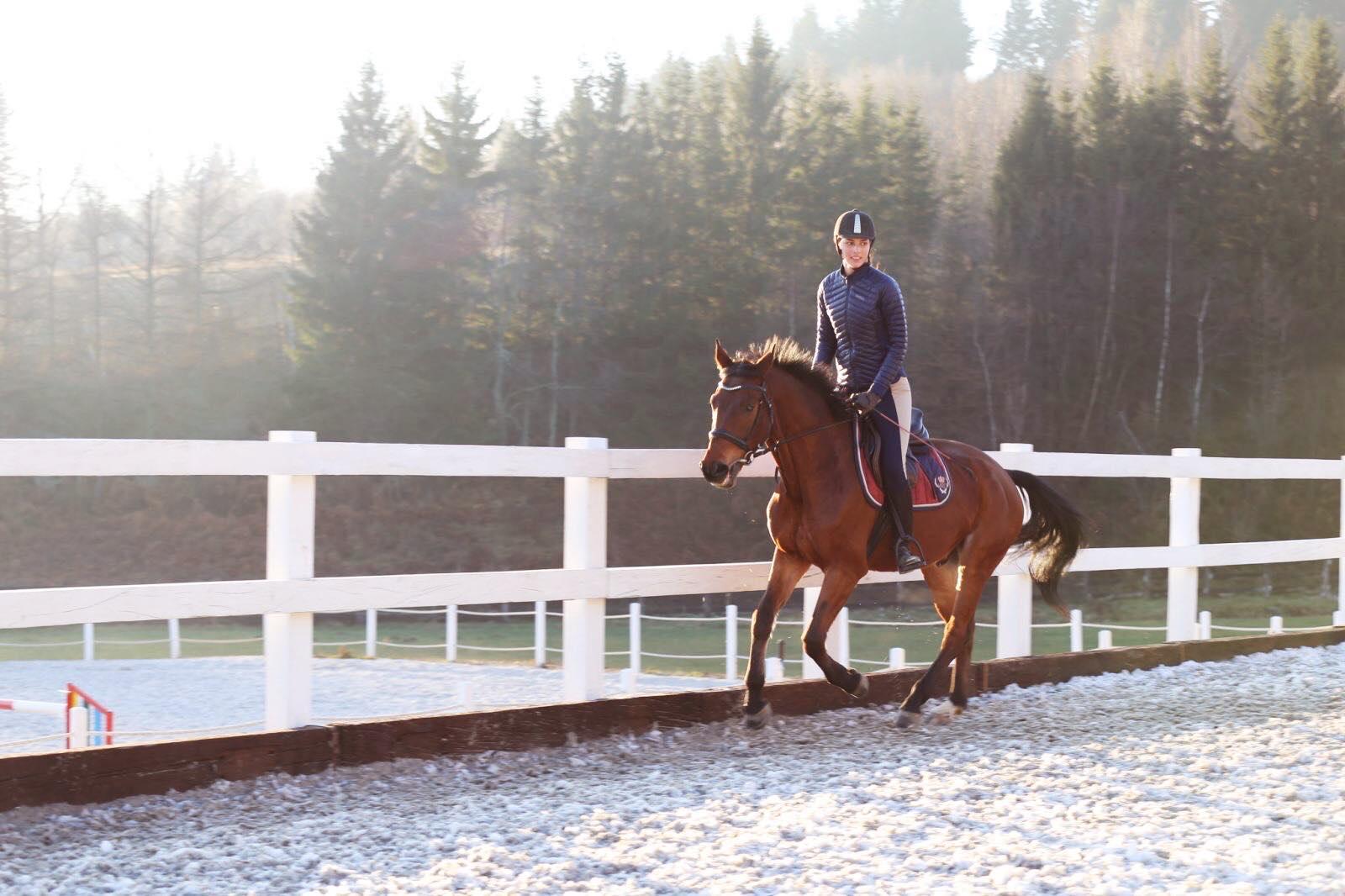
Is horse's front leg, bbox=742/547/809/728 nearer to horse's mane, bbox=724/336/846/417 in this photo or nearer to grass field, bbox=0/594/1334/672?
horse's mane, bbox=724/336/846/417

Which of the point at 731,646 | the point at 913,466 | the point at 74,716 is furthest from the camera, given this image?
the point at 731,646

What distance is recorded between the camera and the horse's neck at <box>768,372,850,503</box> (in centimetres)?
671

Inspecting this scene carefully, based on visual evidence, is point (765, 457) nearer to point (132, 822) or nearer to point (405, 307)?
point (132, 822)

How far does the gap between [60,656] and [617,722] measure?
32522 millimetres

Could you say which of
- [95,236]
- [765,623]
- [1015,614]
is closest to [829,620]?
[765,623]

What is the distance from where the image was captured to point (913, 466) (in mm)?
7094

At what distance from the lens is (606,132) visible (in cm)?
4456

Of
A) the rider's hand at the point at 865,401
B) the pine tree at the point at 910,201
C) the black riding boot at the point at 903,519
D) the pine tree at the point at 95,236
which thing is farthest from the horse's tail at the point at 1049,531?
the pine tree at the point at 95,236

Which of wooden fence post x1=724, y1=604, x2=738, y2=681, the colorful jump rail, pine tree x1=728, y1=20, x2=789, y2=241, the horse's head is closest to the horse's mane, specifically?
the horse's head

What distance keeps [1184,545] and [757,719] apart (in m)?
4.69

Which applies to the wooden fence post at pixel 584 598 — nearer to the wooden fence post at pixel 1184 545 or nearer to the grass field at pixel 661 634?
the wooden fence post at pixel 1184 545

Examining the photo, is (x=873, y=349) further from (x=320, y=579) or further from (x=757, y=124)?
(x=757, y=124)

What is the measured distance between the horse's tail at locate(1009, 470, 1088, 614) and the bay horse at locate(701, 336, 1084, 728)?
2.08ft

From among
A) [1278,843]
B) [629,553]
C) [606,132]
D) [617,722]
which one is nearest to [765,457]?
[617,722]
